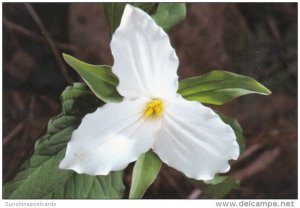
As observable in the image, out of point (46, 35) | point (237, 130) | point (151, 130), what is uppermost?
point (46, 35)

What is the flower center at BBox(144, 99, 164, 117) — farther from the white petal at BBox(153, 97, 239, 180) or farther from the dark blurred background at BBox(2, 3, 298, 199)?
the dark blurred background at BBox(2, 3, 298, 199)

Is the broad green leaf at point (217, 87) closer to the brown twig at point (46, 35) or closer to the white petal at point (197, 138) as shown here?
the white petal at point (197, 138)

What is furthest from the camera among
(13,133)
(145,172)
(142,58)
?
(13,133)

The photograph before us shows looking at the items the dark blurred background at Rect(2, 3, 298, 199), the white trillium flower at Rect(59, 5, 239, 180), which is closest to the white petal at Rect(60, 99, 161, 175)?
the white trillium flower at Rect(59, 5, 239, 180)

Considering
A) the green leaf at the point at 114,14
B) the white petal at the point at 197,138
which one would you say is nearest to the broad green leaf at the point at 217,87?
the white petal at the point at 197,138

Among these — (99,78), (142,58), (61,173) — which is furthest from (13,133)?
(142,58)

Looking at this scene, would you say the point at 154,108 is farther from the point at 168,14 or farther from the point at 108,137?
the point at 168,14

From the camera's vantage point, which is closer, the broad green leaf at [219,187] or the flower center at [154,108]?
the flower center at [154,108]
